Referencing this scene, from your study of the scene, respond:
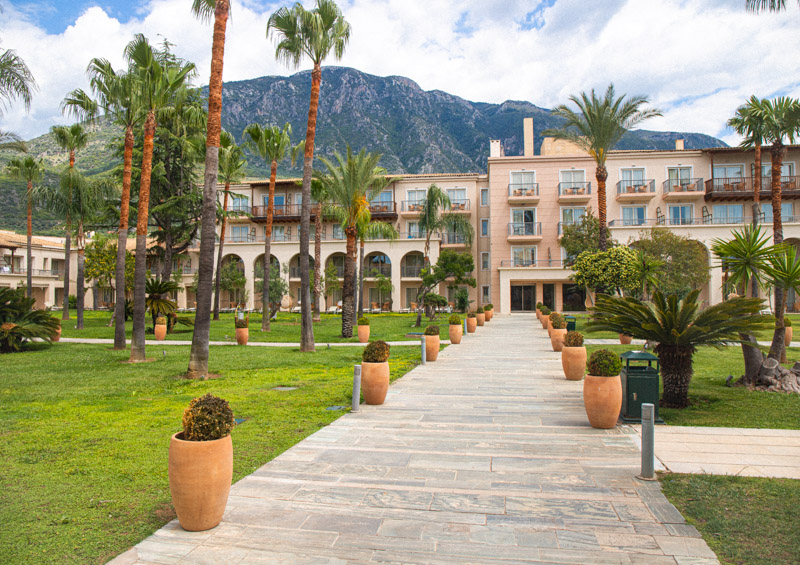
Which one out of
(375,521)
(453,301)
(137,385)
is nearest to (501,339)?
(137,385)

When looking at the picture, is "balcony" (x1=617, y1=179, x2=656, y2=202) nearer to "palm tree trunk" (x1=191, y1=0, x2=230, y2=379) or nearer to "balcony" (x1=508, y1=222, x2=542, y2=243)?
"balcony" (x1=508, y1=222, x2=542, y2=243)

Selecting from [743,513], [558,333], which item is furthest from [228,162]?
[743,513]

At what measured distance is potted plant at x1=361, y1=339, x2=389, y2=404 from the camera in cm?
911

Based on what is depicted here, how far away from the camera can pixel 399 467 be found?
5816 millimetres

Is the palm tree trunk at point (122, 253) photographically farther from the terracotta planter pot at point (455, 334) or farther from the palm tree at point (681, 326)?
the palm tree at point (681, 326)

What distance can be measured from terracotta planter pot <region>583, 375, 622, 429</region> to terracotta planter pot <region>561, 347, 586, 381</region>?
4285 mm

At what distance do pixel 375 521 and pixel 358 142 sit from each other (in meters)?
120

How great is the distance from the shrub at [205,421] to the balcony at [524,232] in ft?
140

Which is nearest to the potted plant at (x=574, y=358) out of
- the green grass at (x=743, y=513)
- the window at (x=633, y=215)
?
the green grass at (x=743, y=513)

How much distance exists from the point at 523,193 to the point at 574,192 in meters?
4.46

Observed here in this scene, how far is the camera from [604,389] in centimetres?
735

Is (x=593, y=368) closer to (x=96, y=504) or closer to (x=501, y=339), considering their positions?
(x=96, y=504)

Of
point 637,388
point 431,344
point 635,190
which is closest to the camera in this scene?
point 637,388

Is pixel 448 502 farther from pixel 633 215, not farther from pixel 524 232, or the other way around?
pixel 633 215
